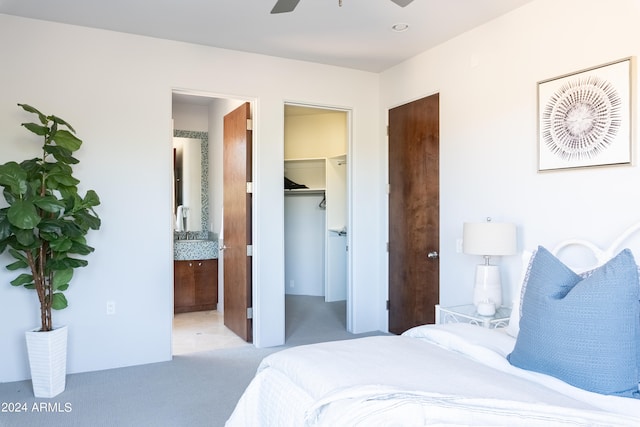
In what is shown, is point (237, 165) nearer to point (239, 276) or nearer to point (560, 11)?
point (239, 276)

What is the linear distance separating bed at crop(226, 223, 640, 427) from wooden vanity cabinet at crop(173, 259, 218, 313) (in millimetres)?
3581

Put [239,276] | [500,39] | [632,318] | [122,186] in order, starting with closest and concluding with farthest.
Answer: [632,318], [500,39], [122,186], [239,276]

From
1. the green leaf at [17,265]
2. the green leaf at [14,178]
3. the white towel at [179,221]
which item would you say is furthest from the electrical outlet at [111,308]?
the white towel at [179,221]

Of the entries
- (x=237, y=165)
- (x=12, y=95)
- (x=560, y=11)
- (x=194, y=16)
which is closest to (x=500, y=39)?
(x=560, y=11)

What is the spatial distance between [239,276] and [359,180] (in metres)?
1.53

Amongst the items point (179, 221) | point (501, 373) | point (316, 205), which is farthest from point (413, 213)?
point (179, 221)

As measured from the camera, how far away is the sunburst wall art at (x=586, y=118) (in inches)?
104

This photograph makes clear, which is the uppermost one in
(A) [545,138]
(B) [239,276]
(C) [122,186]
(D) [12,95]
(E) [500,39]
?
(E) [500,39]

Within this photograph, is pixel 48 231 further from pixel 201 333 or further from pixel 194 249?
pixel 194 249

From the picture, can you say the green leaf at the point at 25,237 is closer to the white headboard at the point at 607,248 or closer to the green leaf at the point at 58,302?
the green leaf at the point at 58,302

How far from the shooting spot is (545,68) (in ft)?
10.2

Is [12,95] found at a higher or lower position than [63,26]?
lower

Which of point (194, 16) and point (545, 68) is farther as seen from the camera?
point (194, 16)

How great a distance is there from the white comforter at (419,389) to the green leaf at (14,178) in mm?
2013
